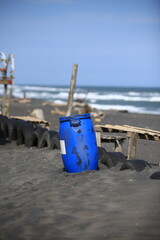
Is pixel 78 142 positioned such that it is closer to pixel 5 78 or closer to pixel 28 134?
pixel 28 134

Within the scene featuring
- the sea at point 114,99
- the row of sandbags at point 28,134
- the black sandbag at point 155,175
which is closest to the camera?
the black sandbag at point 155,175

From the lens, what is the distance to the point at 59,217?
3.91 metres

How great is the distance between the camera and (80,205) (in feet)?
13.9

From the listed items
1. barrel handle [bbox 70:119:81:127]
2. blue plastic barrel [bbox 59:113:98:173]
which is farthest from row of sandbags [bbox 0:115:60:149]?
barrel handle [bbox 70:119:81:127]

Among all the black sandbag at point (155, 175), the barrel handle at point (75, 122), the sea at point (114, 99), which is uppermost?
the barrel handle at point (75, 122)

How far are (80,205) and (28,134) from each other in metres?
5.73

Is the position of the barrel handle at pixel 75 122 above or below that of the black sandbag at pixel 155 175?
above

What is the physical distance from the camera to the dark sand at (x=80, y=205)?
343 cm

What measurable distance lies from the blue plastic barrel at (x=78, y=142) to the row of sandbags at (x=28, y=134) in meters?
2.78

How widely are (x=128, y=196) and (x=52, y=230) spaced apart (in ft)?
3.62

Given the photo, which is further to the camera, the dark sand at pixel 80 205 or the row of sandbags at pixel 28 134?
the row of sandbags at pixel 28 134

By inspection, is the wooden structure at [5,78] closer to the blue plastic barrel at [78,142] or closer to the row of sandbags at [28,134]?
the row of sandbags at [28,134]

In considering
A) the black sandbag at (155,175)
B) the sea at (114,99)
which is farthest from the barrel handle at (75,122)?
the sea at (114,99)

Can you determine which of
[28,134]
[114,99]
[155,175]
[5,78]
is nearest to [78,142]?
[155,175]
